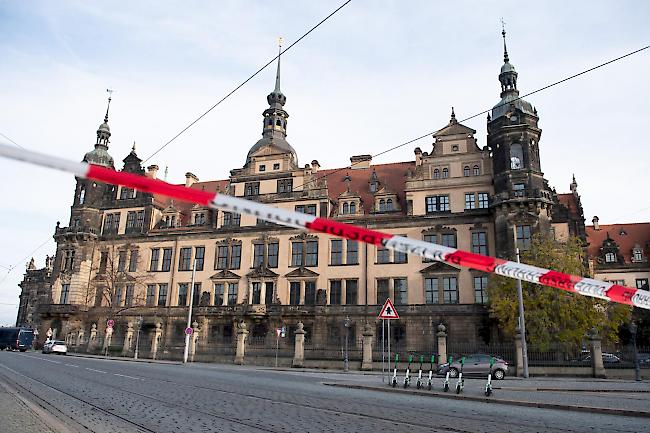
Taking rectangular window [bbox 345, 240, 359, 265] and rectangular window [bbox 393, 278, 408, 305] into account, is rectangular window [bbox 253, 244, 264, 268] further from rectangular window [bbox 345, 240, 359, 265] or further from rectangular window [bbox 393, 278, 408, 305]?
rectangular window [bbox 393, 278, 408, 305]

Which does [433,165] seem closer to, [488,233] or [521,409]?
[488,233]

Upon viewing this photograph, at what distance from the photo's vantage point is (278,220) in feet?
16.3

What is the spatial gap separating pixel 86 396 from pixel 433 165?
1324 inches

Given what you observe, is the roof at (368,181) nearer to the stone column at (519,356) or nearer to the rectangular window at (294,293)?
the rectangular window at (294,293)

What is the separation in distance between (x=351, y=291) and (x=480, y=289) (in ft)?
33.6

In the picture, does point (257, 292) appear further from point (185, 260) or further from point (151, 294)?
point (151, 294)

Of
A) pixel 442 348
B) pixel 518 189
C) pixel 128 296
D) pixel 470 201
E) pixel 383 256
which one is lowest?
pixel 442 348

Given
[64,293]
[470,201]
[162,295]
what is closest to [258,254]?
[162,295]

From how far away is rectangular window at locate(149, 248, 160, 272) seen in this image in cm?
4919

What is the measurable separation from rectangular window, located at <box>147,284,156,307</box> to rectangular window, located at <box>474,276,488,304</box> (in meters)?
29.9

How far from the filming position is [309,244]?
4362cm

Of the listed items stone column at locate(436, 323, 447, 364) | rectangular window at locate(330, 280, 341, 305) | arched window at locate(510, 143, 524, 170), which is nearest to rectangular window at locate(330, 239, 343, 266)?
rectangular window at locate(330, 280, 341, 305)

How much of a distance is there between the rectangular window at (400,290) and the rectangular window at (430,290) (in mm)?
1578

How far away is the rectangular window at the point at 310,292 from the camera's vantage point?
41781mm
